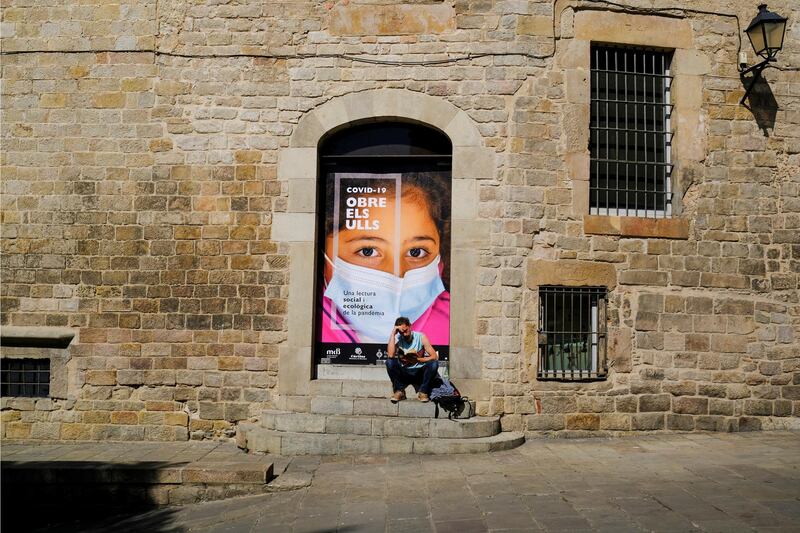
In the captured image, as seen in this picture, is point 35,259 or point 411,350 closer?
point 411,350

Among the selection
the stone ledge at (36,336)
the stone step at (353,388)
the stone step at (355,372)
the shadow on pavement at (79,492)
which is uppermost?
the stone ledge at (36,336)

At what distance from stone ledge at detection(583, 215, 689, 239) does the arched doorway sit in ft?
5.91

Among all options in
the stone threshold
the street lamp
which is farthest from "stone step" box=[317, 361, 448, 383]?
A: the street lamp

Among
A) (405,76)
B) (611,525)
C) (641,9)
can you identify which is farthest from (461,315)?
(641,9)

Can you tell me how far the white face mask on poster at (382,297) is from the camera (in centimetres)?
856

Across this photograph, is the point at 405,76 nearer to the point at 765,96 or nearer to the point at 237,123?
the point at 237,123

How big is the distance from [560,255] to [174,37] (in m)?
5.60

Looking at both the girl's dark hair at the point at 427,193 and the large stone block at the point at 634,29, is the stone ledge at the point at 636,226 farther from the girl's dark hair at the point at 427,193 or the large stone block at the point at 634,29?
the large stone block at the point at 634,29

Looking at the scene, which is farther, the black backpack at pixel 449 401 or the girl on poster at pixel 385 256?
the girl on poster at pixel 385 256

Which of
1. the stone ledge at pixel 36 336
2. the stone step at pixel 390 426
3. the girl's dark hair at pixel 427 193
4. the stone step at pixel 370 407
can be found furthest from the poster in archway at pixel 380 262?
the stone ledge at pixel 36 336

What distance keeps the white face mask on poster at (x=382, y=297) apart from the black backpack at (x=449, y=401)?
1156 millimetres

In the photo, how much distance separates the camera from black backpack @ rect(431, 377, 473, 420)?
7.64 m

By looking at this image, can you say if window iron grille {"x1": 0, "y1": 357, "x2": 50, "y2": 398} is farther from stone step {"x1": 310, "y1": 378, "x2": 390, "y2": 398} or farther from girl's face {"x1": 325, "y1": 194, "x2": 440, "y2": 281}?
girl's face {"x1": 325, "y1": 194, "x2": 440, "y2": 281}

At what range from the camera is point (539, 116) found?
8.34 meters
